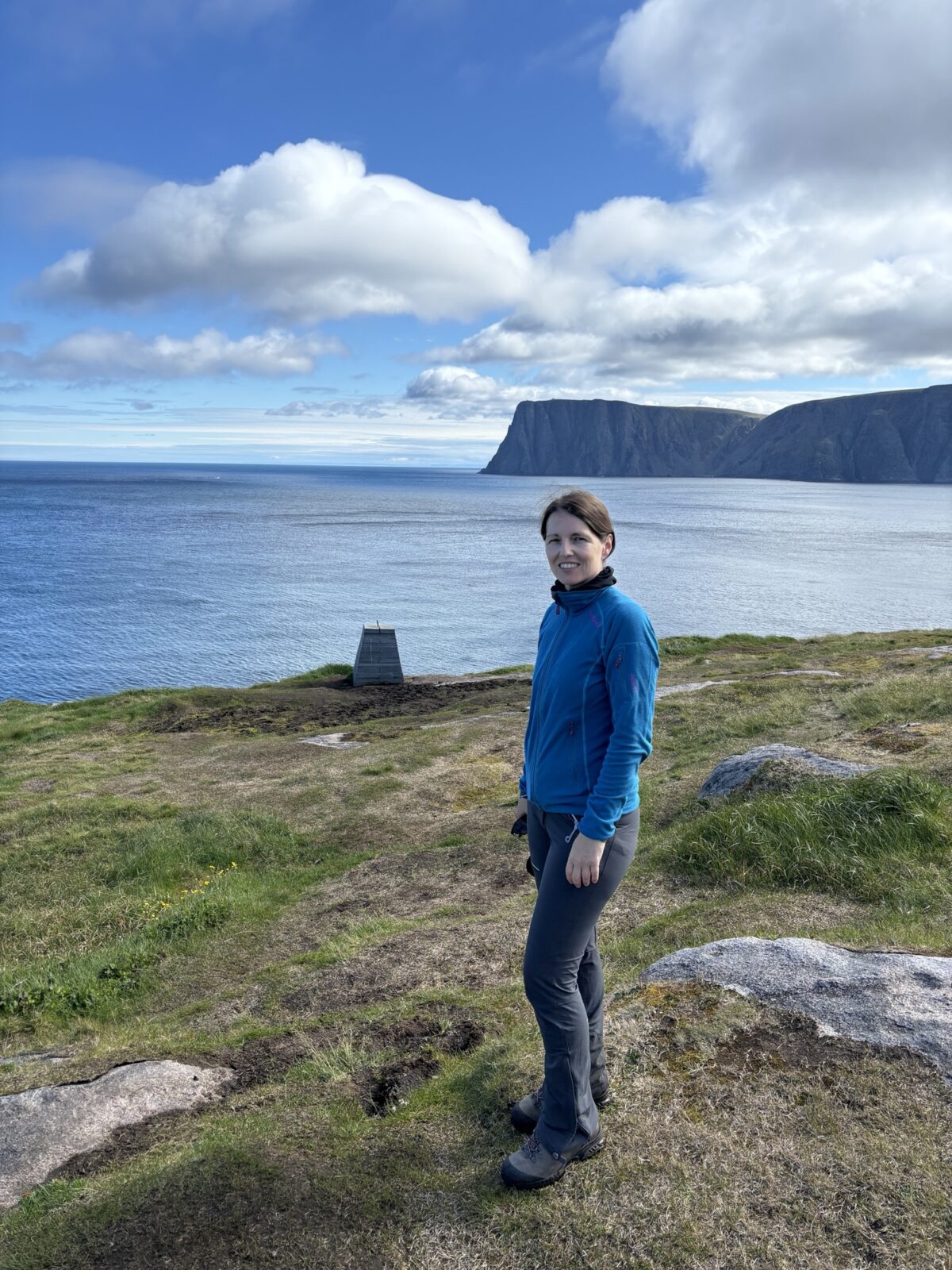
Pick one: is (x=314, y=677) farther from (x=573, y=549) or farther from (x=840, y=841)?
(x=573, y=549)

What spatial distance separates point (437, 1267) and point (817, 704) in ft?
56.9

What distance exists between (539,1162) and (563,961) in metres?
1.07

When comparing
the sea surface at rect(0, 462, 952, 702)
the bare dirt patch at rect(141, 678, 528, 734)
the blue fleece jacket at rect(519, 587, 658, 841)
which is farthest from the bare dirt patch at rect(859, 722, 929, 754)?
the bare dirt patch at rect(141, 678, 528, 734)

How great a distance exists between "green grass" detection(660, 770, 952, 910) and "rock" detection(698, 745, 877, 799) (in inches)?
19.8

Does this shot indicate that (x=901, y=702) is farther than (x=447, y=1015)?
Yes

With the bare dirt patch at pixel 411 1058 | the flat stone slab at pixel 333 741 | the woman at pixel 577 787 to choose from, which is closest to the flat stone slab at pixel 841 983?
the bare dirt patch at pixel 411 1058

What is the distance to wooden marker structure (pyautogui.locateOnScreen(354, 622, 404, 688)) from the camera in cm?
3719

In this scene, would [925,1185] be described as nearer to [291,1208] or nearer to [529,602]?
[291,1208]

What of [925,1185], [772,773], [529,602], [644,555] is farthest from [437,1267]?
[644,555]

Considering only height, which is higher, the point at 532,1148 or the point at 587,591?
the point at 587,591

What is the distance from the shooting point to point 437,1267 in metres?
4.05

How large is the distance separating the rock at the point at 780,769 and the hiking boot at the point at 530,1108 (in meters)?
7.11

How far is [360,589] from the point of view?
7738cm

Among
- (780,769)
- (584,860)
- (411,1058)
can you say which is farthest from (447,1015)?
(780,769)
